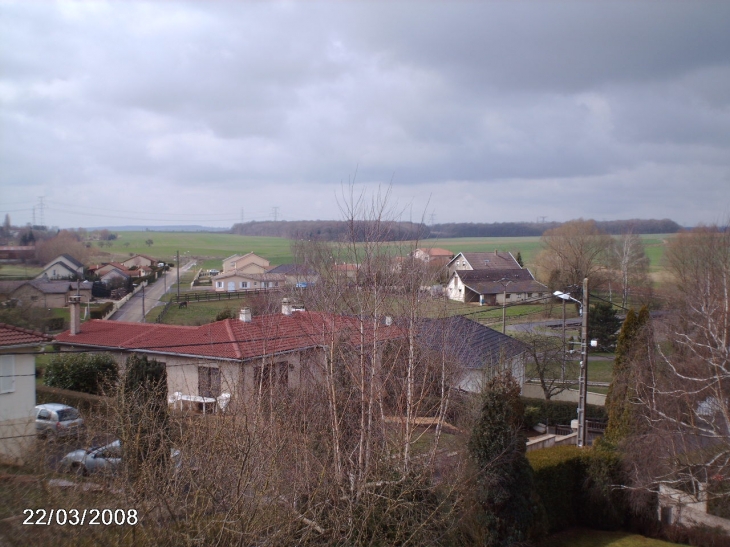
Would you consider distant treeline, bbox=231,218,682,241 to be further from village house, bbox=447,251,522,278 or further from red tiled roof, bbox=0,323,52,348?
red tiled roof, bbox=0,323,52,348

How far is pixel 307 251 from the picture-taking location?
1446cm

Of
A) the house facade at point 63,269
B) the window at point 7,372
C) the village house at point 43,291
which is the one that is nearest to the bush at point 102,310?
the village house at point 43,291

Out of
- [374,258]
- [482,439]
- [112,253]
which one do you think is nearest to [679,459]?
[482,439]

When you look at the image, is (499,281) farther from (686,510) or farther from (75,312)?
(75,312)

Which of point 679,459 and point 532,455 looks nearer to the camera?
point 679,459

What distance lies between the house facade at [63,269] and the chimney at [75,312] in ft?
1.62

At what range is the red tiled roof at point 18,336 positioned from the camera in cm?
800

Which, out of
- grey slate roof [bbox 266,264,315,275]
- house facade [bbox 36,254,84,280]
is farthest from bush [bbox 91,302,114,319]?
grey slate roof [bbox 266,264,315,275]

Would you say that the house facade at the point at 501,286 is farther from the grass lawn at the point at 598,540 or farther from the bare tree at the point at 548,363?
the grass lawn at the point at 598,540

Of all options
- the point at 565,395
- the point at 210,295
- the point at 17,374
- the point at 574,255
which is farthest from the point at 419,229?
the point at 574,255

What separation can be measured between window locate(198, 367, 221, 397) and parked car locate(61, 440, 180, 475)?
59.3 inches

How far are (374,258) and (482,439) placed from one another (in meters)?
4.08

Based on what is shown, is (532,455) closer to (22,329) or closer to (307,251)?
(307,251)

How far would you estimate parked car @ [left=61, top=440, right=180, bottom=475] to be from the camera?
174 inches
